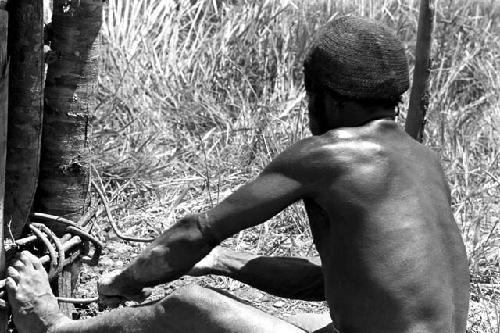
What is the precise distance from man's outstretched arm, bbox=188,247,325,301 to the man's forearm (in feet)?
1.04

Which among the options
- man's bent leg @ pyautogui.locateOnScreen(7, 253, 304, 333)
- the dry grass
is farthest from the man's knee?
→ the dry grass

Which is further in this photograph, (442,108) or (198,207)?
(442,108)

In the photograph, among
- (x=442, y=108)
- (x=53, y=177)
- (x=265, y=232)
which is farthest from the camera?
(x=442, y=108)

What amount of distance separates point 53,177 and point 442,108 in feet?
10.5

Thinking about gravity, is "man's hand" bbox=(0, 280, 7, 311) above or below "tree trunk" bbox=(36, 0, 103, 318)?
below

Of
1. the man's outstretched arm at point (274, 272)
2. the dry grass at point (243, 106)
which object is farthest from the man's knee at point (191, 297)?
the dry grass at point (243, 106)

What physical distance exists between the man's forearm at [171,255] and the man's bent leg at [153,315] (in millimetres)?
68

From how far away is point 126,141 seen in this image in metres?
5.30

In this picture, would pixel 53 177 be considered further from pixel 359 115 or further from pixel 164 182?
pixel 164 182

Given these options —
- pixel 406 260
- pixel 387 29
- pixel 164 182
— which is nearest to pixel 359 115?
pixel 387 29

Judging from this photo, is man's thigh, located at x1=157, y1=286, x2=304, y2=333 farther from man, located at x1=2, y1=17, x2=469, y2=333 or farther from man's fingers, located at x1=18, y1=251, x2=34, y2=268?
man's fingers, located at x1=18, y1=251, x2=34, y2=268

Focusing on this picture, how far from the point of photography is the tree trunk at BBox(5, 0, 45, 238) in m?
3.16

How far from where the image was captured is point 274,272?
318 cm

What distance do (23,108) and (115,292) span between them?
75cm
